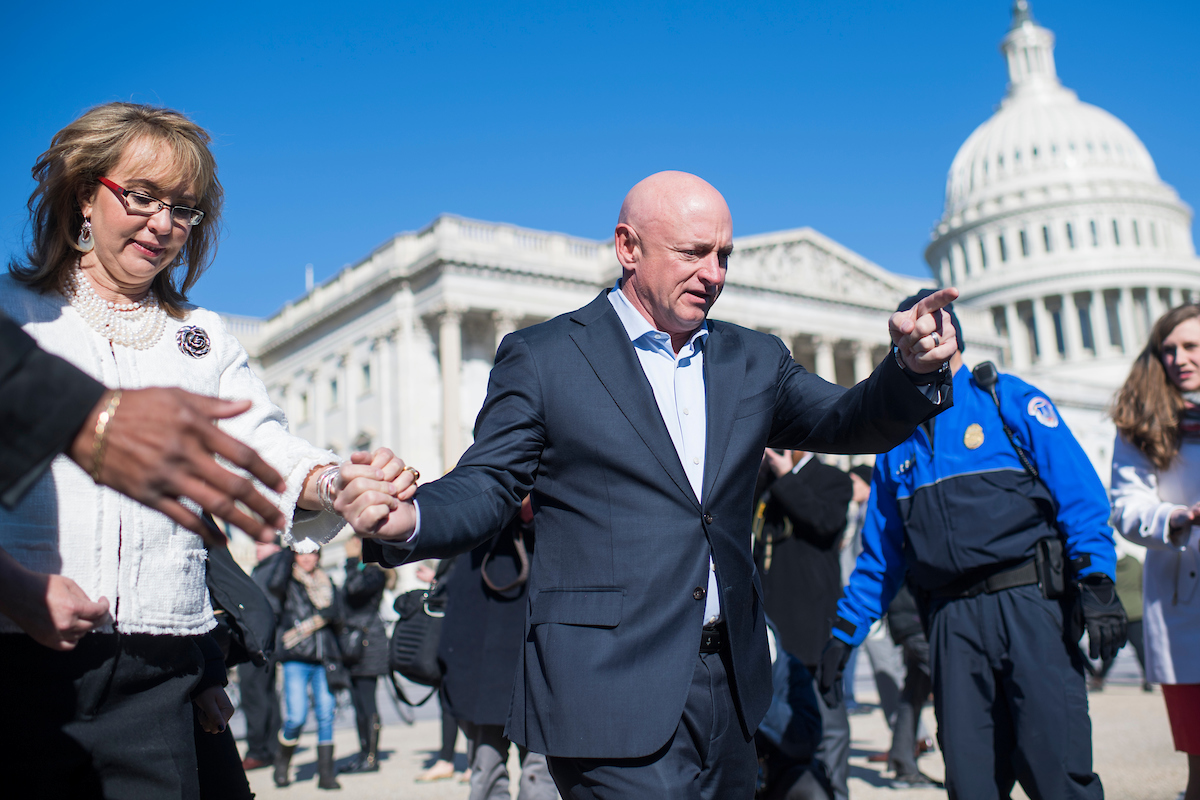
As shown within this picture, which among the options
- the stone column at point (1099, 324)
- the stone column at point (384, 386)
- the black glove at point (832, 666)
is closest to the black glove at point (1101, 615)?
the black glove at point (832, 666)

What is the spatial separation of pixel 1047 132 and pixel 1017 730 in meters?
Answer: 90.5

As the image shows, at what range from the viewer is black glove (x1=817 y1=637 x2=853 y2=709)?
4.36 m

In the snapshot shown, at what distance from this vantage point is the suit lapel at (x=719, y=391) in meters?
2.83

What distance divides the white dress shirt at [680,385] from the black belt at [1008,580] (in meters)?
1.75

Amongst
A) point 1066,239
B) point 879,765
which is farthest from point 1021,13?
point 879,765

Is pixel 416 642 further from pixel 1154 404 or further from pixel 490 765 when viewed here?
pixel 1154 404

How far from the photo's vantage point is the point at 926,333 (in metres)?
2.57

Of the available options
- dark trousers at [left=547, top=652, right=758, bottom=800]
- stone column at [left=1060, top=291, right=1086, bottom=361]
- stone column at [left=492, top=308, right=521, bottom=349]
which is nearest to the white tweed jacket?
dark trousers at [left=547, top=652, right=758, bottom=800]

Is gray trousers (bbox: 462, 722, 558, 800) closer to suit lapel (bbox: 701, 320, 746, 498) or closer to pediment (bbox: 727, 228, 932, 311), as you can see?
suit lapel (bbox: 701, 320, 746, 498)

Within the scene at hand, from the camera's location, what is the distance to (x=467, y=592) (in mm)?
5551

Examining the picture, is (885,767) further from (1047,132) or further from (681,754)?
(1047,132)

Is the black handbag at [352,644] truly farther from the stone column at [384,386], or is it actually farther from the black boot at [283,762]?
the stone column at [384,386]

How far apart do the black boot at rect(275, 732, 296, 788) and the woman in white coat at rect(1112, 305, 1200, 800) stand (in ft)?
21.8

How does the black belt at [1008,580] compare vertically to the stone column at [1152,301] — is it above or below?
below
